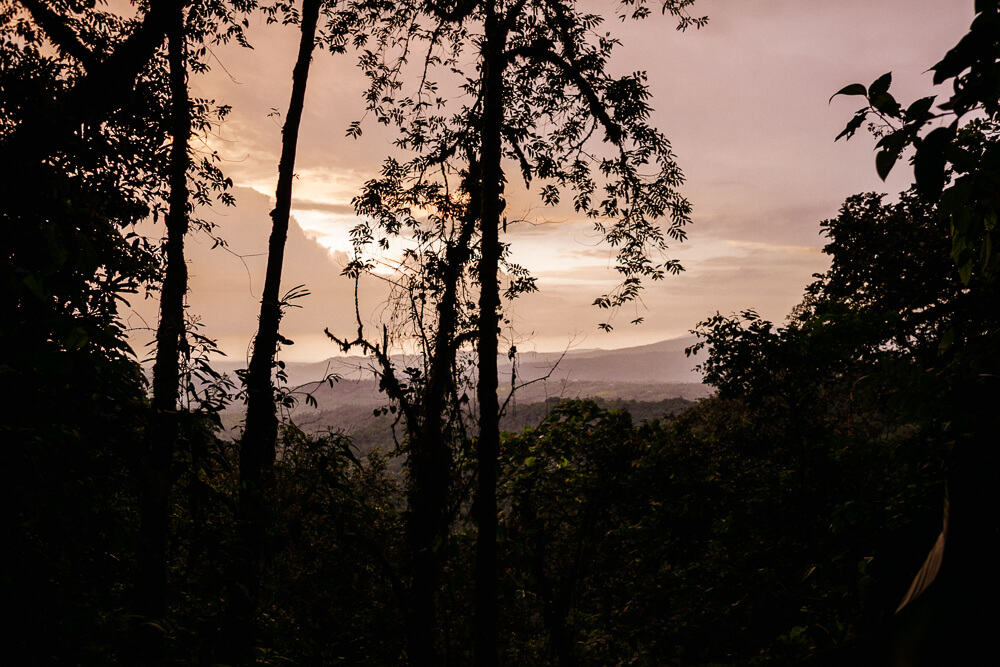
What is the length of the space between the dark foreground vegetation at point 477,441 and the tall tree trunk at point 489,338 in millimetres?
47

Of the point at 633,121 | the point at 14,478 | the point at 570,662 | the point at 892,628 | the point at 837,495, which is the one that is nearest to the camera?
the point at 892,628

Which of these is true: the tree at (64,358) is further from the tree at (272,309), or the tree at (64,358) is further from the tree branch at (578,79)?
the tree branch at (578,79)

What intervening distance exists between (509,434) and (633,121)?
6093 millimetres

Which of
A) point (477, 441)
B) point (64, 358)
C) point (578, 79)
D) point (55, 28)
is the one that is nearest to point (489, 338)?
point (477, 441)

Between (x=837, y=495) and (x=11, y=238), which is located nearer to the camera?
(x=11, y=238)

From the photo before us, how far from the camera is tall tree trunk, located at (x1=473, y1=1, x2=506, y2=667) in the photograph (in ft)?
24.2

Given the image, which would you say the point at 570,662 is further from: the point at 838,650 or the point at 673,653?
the point at 838,650

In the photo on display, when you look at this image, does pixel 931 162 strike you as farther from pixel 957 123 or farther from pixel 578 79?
pixel 578 79

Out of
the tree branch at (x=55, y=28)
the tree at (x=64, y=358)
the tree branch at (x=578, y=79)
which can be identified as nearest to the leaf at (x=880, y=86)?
the tree at (x=64, y=358)

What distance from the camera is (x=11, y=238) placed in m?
2.16

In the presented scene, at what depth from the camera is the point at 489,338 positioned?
25.3 ft

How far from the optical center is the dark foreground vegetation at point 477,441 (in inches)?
59.1

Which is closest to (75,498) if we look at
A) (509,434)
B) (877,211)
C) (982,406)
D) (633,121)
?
(982,406)

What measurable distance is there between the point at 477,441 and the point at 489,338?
1941mm
